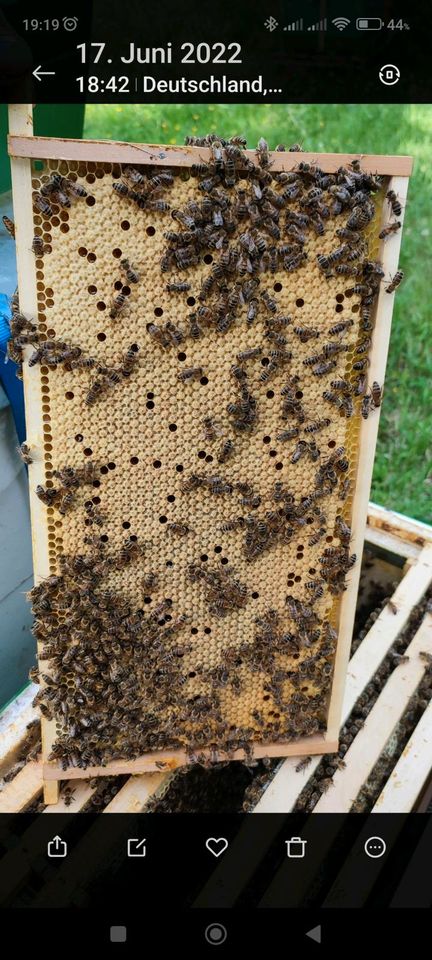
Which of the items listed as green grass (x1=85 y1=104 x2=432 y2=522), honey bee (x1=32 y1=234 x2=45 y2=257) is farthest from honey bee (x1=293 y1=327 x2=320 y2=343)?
green grass (x1=85 y1=104 x2=432 y2=522)

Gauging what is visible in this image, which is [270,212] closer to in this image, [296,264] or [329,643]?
[296,264]

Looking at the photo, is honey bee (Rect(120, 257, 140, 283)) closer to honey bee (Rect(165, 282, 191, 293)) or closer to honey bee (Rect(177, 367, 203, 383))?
honey bee (Rect(165, 282, 191, 293))

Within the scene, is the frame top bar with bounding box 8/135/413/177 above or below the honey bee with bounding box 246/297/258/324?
above
